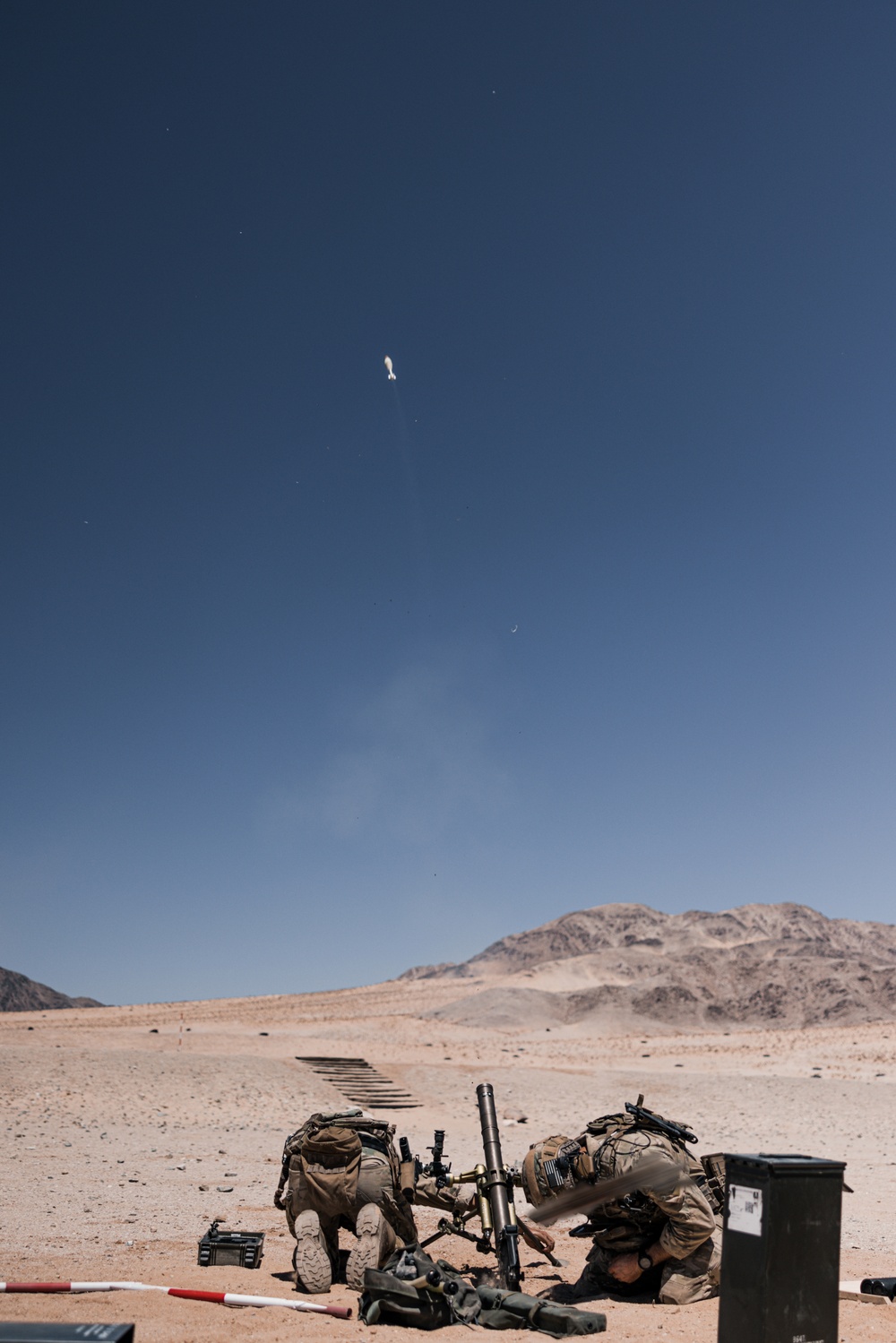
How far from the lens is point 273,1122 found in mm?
21547

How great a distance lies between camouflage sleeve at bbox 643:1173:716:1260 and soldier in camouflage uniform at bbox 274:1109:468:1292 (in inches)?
65.6

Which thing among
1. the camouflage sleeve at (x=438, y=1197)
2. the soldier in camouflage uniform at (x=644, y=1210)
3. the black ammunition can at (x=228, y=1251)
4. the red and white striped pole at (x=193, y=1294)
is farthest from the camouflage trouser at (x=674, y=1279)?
the black ammunition can at (x=228, y=1251)

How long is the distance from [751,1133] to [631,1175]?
14.9m

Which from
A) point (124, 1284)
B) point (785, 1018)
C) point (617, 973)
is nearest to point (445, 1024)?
point (785, 1018)

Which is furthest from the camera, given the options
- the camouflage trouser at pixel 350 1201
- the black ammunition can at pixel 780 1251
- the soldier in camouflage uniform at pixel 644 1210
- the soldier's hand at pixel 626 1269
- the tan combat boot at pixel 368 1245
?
the camouflage trouser at pixel 350 1201

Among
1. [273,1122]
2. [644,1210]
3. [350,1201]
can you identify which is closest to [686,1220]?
[644,1210]

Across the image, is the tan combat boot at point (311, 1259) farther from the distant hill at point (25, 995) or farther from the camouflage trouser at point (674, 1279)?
the distant hill at point (25, 995)

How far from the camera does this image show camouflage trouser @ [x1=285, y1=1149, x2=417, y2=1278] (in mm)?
7832

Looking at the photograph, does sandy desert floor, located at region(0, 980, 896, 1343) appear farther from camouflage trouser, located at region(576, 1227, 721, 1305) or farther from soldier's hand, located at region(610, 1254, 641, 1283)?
soldier's hand, located at region(610, 1254, 641, 1283)

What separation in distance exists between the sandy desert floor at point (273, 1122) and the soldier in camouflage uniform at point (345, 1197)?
35 cm

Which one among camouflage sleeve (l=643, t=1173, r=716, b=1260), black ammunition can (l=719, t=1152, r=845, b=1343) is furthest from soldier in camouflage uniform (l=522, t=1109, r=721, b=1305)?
black ammunition can (l=719, t=1152, r=845, b=1343)

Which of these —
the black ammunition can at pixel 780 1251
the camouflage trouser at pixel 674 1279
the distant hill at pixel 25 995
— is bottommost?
the distant hill at pixel 25 995

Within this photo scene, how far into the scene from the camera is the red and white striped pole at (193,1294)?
21.1 ft

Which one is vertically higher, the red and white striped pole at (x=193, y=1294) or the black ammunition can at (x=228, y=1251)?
the red and white striped pole at (x=193, y=1294)
